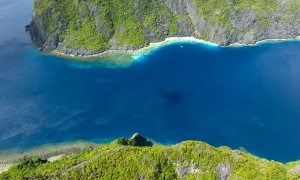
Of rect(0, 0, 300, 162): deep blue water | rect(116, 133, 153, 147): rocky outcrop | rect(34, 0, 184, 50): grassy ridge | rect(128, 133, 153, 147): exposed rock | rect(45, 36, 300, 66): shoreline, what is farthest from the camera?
rect(34, 0, 184, 50): grassy ridge

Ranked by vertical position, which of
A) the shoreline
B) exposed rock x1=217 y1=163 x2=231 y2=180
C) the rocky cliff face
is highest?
the rocky cliff face

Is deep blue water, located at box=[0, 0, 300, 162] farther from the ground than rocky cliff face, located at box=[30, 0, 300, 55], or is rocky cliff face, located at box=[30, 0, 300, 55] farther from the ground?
rocky cliff face, located at box=[30, 0, 300, 55]

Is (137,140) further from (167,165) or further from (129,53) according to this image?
(129,53)

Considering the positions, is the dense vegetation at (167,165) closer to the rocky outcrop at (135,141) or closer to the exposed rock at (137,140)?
the rocky outcrop at (135,141)

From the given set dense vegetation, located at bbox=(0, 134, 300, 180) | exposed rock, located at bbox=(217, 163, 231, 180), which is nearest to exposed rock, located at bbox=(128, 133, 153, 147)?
dense vegetation, located at bbox=(0, 134, 300, 180)

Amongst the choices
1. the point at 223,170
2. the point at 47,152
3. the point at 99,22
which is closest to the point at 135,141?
the point at 47,152

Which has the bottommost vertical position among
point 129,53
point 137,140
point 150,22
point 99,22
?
point 137,140

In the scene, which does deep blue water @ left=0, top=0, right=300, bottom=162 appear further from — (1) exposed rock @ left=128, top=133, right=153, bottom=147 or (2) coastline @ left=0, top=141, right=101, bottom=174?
(1) exposed rock @ left=128, top=133, right=153, bottom=147
